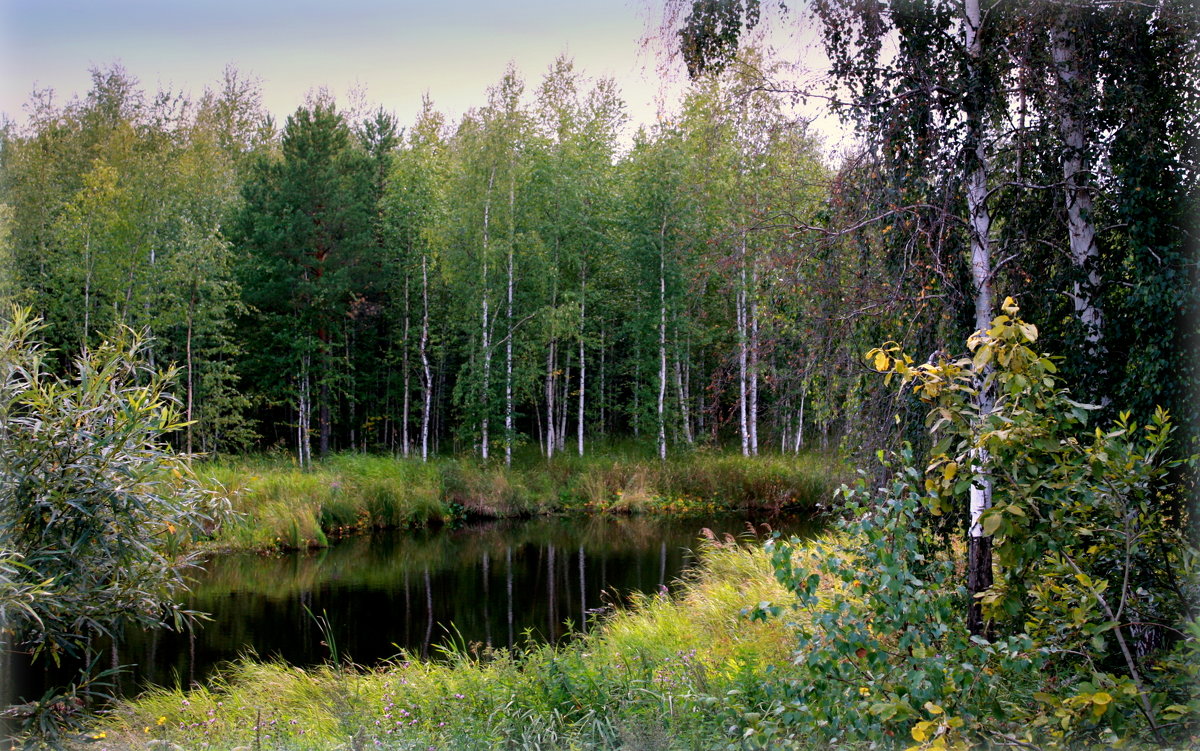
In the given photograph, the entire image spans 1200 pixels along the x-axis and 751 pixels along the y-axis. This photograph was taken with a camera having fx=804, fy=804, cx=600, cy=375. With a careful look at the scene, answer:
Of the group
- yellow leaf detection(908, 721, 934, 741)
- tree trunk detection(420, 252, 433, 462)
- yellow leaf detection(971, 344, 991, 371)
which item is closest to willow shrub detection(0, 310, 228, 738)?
yellow leaf detection(908, 721, 934, 741)

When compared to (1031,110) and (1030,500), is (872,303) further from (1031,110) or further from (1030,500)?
(1030,500)

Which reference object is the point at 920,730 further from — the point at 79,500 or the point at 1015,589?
the point at 79,500

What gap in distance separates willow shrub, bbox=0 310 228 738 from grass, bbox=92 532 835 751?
0.79 meters

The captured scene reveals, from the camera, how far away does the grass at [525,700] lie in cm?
388

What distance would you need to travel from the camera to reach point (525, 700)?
461 centimetres

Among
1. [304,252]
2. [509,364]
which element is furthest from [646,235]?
[304,252]

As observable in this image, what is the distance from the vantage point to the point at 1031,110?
4719 millimetres

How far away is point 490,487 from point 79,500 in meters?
13.2

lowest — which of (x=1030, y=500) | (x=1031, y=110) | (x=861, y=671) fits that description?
(x=861, y=671)

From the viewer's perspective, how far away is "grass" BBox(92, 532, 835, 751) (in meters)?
3.88

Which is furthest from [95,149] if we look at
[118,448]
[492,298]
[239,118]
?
[118,448]

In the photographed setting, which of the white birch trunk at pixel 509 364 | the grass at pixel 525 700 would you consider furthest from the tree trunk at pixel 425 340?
the grass at pixel 525 700

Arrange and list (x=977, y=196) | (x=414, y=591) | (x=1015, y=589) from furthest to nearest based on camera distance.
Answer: (x=414, y=591), (x=977, y=196), (x=1015, y=589)

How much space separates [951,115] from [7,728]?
5.93 meters
